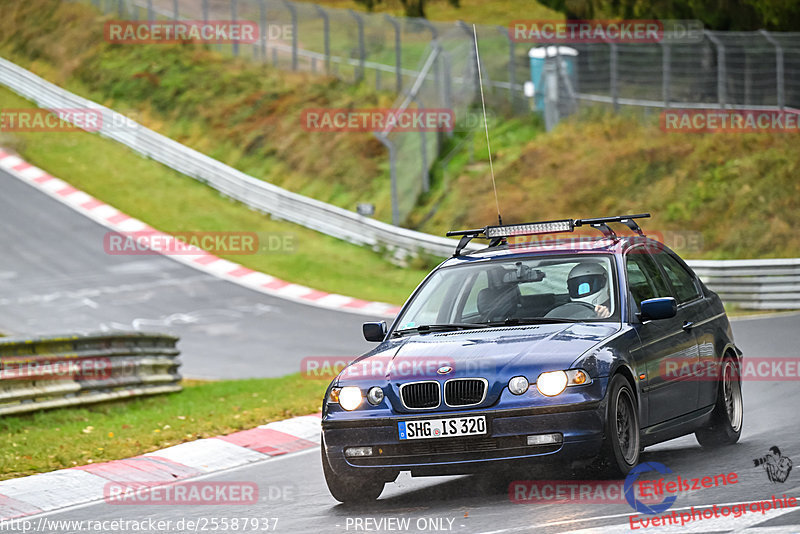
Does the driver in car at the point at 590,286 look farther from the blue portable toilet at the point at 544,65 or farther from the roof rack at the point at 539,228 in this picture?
the blue portable toilet at the point at 544,65

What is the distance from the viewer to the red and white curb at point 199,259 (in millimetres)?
24453

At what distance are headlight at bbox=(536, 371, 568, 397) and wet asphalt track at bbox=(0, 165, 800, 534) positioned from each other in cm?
47

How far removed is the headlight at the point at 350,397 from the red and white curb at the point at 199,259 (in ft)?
49.2

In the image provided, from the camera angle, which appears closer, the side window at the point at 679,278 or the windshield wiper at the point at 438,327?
the windshield wiper at the point at 438,327

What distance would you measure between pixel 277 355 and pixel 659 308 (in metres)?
12.2

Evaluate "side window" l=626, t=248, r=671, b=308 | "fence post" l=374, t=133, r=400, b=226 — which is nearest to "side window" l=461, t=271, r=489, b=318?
"side window" l=626, t=248, r=671, b=308

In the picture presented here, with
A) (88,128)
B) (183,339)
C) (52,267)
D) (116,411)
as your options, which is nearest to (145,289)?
(52,267)

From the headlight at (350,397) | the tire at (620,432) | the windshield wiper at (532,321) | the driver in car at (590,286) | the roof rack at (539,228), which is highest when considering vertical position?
the roof rack at (539,228)

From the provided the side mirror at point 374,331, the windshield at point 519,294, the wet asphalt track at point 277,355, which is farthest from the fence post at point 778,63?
the side mirror at point 374,331

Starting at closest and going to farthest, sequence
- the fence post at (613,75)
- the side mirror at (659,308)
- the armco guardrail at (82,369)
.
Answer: the side mirror at (659,308) → the armco guardrail at (82,369) → the fence post at (613,75)

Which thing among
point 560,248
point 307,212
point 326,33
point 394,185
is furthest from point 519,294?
point 326,33

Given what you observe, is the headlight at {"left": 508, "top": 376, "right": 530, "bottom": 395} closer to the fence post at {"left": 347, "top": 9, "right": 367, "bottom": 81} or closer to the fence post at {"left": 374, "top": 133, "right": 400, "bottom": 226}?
the fence post at {"left": 374, "top": 133, "right": 400, "bottom": 226}

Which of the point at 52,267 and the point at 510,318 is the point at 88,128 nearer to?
the point at 52,267

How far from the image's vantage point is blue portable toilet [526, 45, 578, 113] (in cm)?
3081
